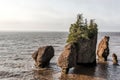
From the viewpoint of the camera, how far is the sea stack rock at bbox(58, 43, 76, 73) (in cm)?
5203

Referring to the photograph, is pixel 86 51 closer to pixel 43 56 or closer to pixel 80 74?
pixel 80 74

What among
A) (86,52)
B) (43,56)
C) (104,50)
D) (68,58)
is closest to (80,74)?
(68,58)

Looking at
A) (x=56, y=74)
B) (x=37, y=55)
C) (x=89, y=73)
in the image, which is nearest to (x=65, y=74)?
(x=56, y=74)

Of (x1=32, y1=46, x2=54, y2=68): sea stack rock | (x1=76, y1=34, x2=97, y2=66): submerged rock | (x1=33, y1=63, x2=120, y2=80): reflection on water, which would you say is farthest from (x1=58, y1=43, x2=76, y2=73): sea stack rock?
(x1=32, y1=46, x2=54, y2=68): sea stack rock

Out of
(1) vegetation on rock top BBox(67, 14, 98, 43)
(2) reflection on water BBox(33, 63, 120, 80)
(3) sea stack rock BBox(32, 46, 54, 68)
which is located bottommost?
(2) reflection on water BBox(33, 63, 120, 80)

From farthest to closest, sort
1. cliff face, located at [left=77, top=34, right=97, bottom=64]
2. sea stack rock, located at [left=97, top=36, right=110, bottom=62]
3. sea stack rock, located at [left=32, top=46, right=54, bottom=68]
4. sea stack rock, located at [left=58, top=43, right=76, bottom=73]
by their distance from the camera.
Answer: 1. sea stack rock, located at [left=97, top=36, right=110, bottom=62]
2. cliff face, located at [left=77, top=34, right=97, bottom=64]
3. sea stack rock, located at [left=32, top=46, right=54, bottom=68]
4. sea stack rock, located at [left=58, top=43, right=76, bottom=73]

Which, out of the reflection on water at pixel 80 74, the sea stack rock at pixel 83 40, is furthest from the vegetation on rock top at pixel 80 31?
the reflection on water at pixel 80 74

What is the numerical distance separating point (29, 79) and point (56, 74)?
678 centimetres

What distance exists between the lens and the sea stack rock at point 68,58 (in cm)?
5203

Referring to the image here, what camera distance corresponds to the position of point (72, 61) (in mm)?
53031

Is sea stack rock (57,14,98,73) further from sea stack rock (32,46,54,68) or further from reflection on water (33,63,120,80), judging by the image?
sea stack rock (32,46,54,68)

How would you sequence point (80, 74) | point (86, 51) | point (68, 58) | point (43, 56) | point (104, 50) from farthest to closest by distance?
point (104, 50) < point (86, 51) < point (43, 56) < point (80, 74) < point (68, 58)

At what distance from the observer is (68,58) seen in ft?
170

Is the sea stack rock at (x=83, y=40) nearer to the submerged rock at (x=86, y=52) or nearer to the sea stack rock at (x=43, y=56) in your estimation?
the submerged rock at (x=86, y=52)
